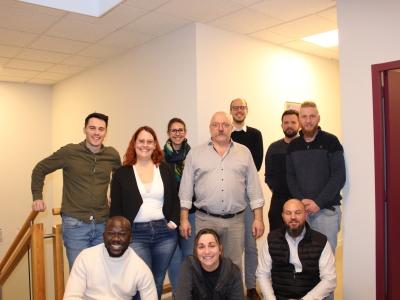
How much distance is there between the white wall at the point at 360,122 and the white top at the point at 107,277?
172 centimetres

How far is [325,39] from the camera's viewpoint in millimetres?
4754

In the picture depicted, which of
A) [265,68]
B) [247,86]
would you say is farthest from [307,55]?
[247,86]

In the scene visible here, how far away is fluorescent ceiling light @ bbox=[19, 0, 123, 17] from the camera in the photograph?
3.57m

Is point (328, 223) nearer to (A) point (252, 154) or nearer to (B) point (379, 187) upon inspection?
(B) point (379, 187)

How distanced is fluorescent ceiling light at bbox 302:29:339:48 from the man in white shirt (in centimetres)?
264

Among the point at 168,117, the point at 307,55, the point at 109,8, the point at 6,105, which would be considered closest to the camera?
the point at 109,8

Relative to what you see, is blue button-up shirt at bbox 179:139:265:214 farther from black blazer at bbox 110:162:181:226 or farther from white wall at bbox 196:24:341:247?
white wall at bbox 196:24:341:247

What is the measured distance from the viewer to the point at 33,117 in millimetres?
7180

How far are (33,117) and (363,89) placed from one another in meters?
5.99

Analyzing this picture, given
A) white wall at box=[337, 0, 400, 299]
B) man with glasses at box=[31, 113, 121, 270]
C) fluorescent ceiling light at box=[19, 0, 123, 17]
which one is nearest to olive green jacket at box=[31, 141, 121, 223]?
man with glasses at box=[31, 113, 121, 270]

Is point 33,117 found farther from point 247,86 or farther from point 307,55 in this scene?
point 307,55

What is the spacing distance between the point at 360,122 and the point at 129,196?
1.91 metres

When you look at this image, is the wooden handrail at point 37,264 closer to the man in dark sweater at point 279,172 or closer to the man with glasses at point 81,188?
the man with glasses at point 81,188

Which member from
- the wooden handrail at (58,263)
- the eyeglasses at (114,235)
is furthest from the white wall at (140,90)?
the eyeglasses at (114,235)
